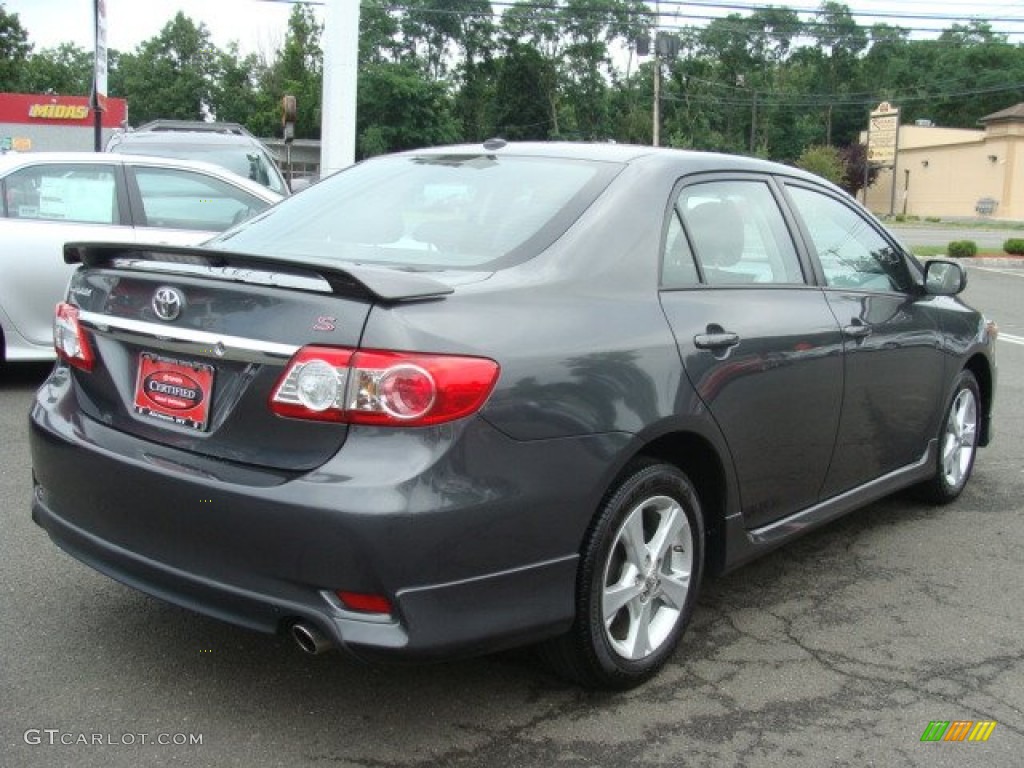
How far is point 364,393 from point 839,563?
2.70m

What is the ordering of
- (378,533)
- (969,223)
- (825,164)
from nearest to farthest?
(378,533) → (969,223) → (825,164)

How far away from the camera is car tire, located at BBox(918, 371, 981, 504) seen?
5129 mm

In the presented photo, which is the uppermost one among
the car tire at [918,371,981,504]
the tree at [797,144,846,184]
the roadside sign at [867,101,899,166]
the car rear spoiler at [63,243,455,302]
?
the roadside sign at [867,101,899,166]

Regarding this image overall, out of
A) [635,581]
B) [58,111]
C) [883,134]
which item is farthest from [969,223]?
[635,581]

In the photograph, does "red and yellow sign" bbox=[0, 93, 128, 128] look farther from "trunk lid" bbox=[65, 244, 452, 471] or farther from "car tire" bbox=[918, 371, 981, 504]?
"trunk lid" bbox=[65, 244, 452, 471]

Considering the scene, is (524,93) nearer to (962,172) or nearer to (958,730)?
(962,172)

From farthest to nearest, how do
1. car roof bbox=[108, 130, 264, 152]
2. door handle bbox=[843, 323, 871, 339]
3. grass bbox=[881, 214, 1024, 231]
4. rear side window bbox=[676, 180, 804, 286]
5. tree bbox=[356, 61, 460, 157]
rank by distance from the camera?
1. tree bbox=[356, 61, 460, 157]
2. grass bbox=[881, 214, 1024, 231]
3. car roof bbox=[108, 130, 264, 152]
4. door handle bbox=[843, 323, 871, 339]
5. rear side window bbox=[676, 180, 804, 286]

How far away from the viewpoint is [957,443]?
5305 millimetres

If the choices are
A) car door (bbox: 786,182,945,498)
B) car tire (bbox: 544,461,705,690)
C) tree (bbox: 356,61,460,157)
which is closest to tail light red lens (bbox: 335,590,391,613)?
car tire (bbox: 544,461,705,690)

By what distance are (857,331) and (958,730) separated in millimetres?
1591

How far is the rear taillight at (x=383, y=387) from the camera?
2.54 metres

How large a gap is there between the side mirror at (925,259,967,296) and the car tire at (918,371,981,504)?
51 centimetres

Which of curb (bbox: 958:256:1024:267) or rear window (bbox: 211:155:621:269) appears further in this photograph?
curb (bbox: 958:256:1024:267)

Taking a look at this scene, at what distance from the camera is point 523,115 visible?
8962 cm
